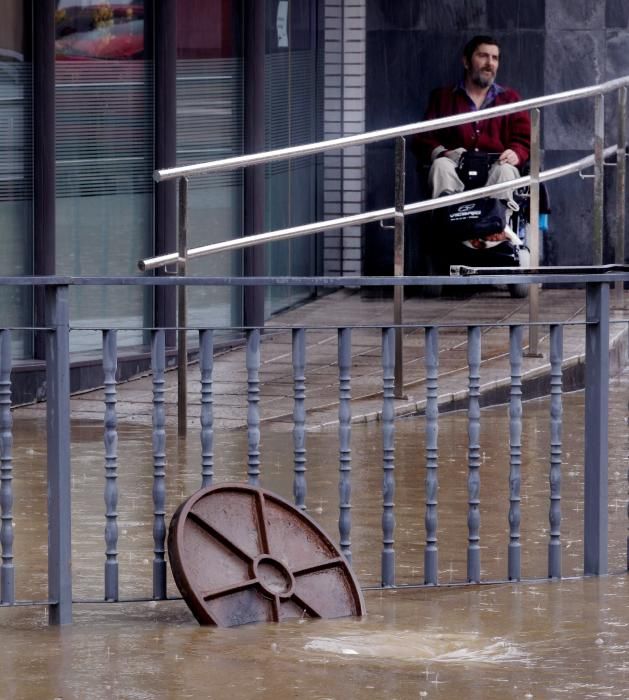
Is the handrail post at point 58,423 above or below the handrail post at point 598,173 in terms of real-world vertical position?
below

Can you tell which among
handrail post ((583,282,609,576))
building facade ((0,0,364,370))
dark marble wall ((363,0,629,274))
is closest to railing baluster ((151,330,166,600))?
handrail post ((583,282,609,576))

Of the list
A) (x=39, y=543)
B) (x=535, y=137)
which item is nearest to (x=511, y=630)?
(x=39, y=543)

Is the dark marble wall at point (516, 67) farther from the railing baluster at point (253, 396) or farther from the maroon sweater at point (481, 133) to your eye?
the railing baluster at point (253, 396)

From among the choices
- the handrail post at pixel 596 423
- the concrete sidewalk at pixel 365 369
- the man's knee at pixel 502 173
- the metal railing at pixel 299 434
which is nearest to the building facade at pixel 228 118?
the concrete sidewalk at pixel 365 369

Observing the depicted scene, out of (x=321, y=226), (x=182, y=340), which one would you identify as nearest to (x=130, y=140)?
(x=321, y=226)

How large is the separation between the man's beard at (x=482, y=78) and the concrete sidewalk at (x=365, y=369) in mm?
1440

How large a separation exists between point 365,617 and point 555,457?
87 centimetres

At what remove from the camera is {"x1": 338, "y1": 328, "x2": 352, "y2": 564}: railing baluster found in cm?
615

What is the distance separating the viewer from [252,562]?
19.6ft

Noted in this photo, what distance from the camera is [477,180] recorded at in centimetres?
1313

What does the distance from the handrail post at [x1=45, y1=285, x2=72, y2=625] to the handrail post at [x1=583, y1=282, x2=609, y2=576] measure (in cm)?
166

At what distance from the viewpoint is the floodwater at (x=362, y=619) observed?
520 centimetres

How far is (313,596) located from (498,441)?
138 inches

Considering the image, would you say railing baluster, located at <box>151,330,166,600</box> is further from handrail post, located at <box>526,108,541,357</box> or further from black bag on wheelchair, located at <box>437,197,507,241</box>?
black bag on wheelchair, located at <box>437,197,507,241</box>
